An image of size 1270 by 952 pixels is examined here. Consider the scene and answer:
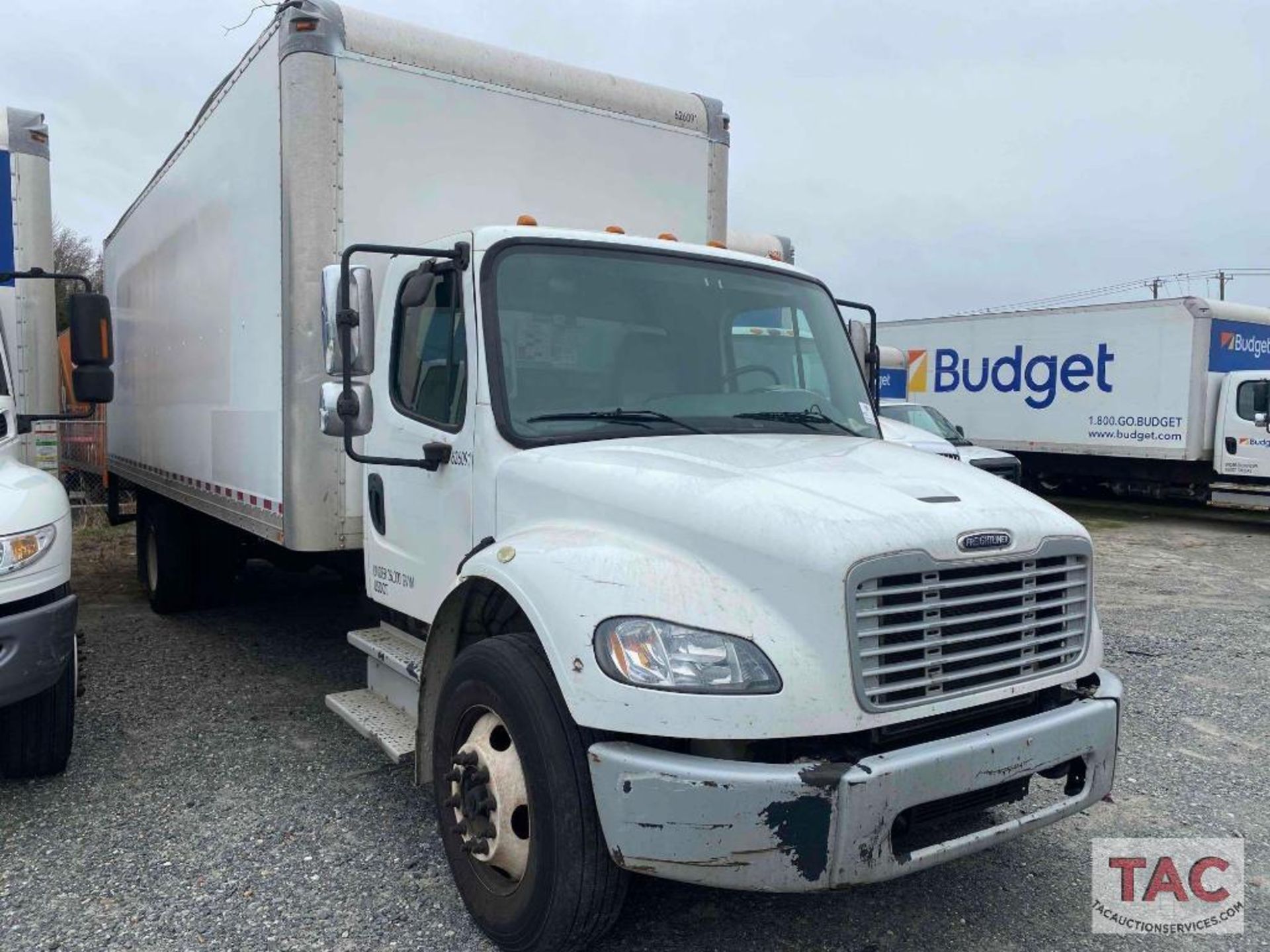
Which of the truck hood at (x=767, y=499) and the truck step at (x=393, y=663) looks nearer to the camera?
the truck hood at (x=767, y=499)

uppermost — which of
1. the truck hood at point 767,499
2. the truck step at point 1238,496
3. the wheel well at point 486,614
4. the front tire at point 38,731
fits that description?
the truck hood at point 767,499

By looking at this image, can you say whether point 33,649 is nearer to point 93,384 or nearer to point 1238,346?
point 93,384

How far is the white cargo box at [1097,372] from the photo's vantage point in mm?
15312

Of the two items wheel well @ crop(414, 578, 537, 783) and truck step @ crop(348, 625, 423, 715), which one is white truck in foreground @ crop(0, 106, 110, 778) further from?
wheel well @ crop(414, 578, 537, 783)

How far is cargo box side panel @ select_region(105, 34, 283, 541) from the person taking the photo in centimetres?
465

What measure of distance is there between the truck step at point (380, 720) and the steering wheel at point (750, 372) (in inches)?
73.2

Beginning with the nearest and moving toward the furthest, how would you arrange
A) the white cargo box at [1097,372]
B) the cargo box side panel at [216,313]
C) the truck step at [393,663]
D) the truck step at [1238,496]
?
the truck step at [393,663] < the cargo box side panel at [216,313] < the truck step at [1238,496] < the white cargo box at [1097,372]

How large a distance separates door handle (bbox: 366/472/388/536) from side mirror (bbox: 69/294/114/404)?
1600 mm

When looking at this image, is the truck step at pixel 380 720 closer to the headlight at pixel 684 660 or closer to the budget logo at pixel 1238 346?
the headlight at pixel 684 660

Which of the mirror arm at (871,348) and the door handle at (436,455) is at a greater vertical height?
the mirror arm at (871,348)

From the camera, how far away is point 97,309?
4902mm

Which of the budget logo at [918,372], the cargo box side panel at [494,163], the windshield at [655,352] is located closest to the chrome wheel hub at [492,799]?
the windshield at [655,352]

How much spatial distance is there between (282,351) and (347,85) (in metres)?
1.23

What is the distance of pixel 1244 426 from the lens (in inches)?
584
